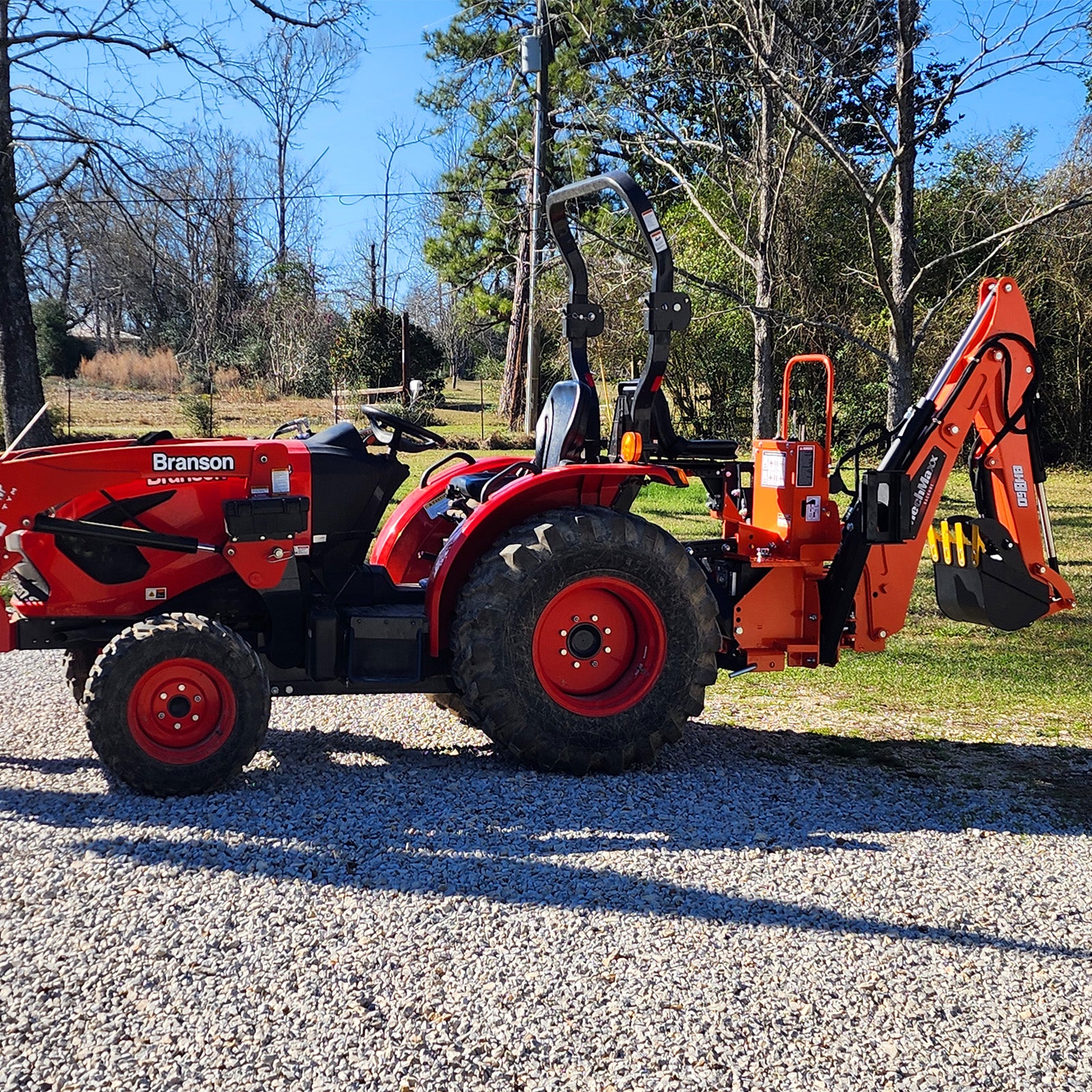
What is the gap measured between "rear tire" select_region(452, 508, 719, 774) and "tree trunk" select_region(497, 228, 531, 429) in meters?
19.6

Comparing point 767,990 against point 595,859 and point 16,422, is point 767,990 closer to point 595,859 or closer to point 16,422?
point 595,859

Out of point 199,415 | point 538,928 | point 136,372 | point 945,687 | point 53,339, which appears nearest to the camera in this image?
point 538,928

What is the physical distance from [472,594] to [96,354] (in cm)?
3363

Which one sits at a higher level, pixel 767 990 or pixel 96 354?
pixel 96 354

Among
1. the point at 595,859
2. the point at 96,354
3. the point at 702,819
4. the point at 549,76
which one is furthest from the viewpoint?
the point at 96,354

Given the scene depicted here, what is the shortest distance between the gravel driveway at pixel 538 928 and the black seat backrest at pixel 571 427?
139 cm

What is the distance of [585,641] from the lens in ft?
16.1

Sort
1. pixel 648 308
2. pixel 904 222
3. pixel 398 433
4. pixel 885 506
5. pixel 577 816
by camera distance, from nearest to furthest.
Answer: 1. pixel 577 816
2. pixel 648 308
3. pixel 398 433
4. pixel 885 506
5. pixel 904 222

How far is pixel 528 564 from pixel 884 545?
181 centimetres

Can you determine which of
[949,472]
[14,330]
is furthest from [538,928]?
[14,330]

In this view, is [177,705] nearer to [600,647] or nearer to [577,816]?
[577,816]

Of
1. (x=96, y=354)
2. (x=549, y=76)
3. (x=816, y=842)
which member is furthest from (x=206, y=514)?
(x=96, y=354)

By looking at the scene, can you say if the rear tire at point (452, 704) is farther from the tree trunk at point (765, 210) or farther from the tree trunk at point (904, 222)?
the tree trunk at point (765, 210)

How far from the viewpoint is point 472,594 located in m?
4.66
